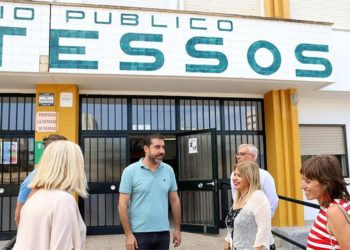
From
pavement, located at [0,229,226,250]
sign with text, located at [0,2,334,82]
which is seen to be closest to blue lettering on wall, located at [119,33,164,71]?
sign with text, located at [0,2,334,82]

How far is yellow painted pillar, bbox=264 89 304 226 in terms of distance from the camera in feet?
23.6

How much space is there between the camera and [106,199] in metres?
6.97

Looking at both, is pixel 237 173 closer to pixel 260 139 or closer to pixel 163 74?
pixel 163 74

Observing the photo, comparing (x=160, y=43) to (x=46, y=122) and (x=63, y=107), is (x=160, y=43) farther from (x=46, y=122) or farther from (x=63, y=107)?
(x=46, y=122)

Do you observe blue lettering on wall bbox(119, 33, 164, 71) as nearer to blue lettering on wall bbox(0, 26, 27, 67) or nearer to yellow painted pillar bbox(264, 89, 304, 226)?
blue lettering on wall bbox(0, 26, 27, 67)

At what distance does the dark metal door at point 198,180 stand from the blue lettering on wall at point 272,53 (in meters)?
1.39

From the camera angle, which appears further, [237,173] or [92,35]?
[92,35]

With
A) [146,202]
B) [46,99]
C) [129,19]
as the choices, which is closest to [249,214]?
[146,202]

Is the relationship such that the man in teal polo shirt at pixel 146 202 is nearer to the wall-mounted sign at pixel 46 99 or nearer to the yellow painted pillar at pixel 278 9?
the wall-mounted sign at pixel 46 99

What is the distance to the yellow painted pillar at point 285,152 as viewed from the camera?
7.19 m

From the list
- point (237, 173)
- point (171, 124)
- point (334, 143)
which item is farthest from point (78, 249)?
point (334, 143)

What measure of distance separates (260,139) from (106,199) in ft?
10.8

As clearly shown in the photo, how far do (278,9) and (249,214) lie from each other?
5.87m

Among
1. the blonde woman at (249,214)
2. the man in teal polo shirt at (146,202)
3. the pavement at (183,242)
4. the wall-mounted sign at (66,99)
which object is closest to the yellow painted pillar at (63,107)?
the wall-mounted sign at (66,99)
